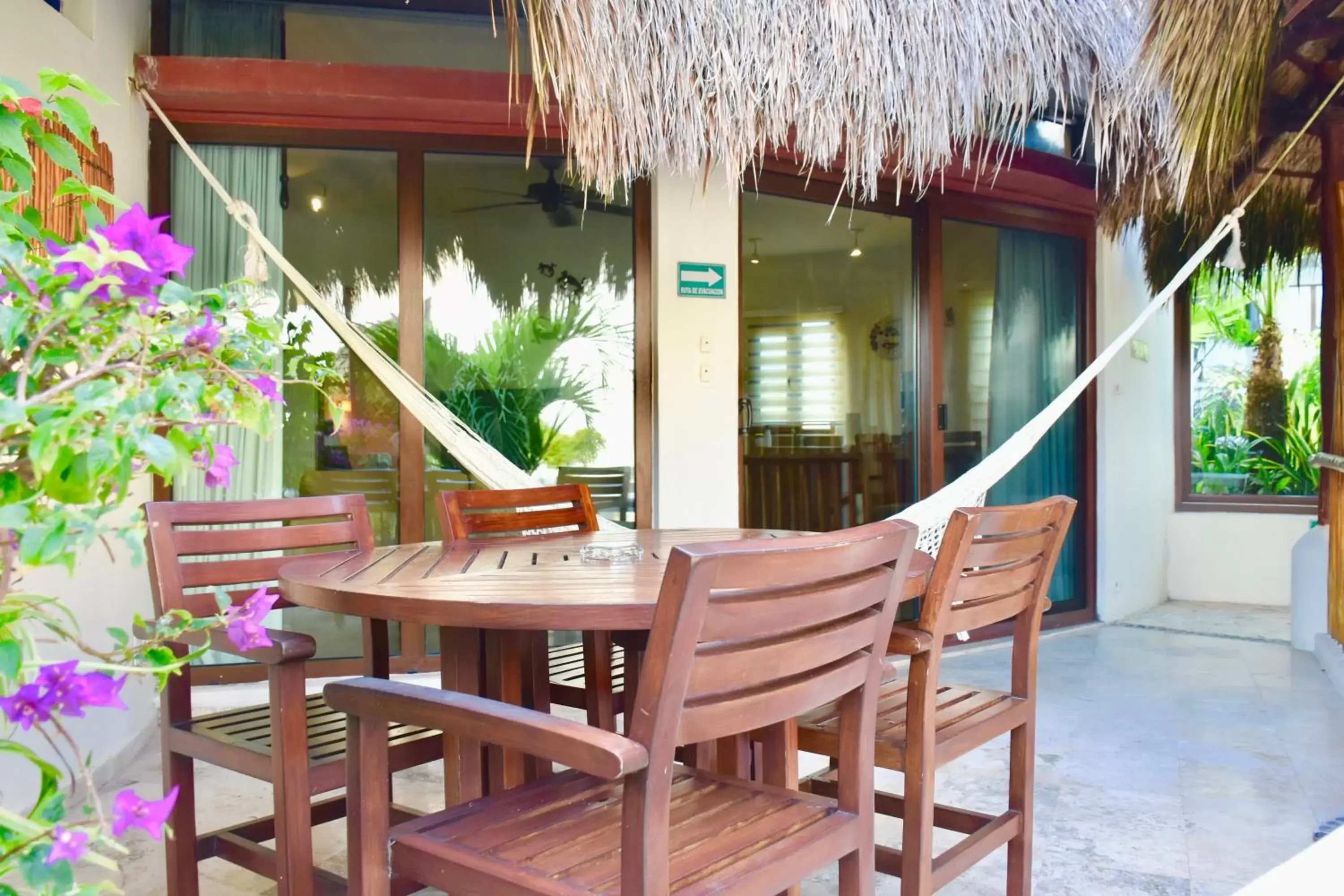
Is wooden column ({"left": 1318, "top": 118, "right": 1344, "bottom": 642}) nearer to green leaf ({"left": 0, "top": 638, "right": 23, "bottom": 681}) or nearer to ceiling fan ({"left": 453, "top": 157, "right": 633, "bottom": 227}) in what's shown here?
ceiling fan ({"left": 453, "top": 157, "right": 633, "bottom": 227})

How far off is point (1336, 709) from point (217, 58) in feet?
12.9

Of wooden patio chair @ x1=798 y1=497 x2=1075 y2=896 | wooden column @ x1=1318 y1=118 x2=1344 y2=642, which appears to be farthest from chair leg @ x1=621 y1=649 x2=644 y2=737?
wooden column @ x1=1318 y1=118 x2=1344 y2=642

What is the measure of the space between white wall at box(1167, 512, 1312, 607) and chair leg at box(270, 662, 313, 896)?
16.8 ft

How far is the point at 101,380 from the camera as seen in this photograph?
0.66m

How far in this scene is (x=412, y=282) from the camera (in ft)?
10.7

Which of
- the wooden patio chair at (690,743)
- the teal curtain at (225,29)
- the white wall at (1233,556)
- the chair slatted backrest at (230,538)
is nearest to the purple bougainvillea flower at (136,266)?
the wooden patio chair at (690,743)

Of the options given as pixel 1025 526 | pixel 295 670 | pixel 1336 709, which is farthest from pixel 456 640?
pixel 1336 709

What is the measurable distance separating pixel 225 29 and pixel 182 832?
2628 mm

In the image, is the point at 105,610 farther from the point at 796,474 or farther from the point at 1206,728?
the point at 1206,728

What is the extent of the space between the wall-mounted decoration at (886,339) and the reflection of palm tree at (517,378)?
120 centimetres

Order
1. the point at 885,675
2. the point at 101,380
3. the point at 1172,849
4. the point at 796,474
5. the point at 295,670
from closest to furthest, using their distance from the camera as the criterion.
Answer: the point at 101,380 → the point at 295,670 → the point at 885,675 → the point at 1172,849 → the point at 796,474

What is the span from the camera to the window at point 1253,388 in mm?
5336

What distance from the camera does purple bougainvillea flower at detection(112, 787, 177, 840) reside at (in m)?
0.62

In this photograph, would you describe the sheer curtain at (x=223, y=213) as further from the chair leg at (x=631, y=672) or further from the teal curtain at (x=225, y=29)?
the chair leg at (x=631, y=672)
